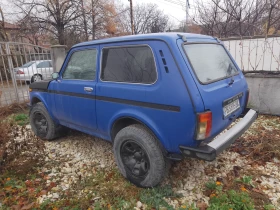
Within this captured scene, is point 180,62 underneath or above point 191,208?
above

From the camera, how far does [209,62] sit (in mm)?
2527

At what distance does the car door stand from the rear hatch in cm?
141

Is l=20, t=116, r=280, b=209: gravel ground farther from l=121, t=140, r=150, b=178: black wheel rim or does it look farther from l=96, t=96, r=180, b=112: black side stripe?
l=96, t=96, r=180, b=112: black side stripe

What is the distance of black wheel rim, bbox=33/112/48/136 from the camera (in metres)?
4.05

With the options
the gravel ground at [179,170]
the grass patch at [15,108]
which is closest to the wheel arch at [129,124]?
the gravel ground at [179,170]

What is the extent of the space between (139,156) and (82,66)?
165 cm

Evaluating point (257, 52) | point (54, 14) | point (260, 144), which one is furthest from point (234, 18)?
point (54, 14)

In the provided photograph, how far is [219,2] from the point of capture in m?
8.37

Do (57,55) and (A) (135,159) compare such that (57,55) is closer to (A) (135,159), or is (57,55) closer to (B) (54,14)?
(A) (135,159)

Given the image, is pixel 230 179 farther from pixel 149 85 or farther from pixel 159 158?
pixel 149 85

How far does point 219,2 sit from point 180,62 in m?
7.90

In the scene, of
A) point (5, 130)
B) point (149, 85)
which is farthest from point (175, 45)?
point (5, 130)

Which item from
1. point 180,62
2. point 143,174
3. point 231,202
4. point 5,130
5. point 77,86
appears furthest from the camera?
point 77,86

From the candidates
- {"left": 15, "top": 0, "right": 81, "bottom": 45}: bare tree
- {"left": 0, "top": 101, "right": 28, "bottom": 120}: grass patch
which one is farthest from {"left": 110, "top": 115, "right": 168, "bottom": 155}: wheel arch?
{"left": 15, "top": 0, "right": 81, "bottom": 45}: bare tree
